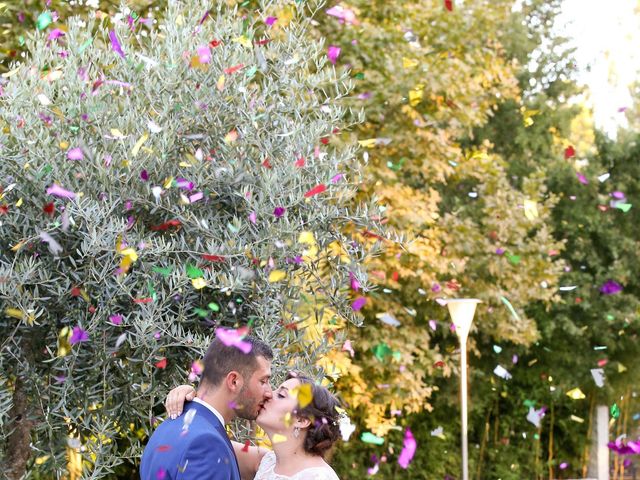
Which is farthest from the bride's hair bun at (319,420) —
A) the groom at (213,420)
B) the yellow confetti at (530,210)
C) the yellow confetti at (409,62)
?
the yellow confetti at (530,210)

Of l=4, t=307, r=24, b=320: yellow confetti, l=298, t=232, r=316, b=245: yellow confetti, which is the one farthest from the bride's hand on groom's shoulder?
l=298, t=232, r=316, b=245: yellow confetti

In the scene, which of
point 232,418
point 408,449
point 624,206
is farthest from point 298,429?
point 624,206

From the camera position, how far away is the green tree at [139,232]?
5.93 m

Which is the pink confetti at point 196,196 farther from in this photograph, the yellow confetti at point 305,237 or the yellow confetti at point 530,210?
the yellow confetti at point 530,210

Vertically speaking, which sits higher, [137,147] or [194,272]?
[137,147]

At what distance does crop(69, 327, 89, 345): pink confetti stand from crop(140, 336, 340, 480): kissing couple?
1330mm

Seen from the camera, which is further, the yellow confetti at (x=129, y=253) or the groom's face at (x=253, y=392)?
the yellow confetti at (x=129, y=253)

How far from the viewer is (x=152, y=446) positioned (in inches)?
165

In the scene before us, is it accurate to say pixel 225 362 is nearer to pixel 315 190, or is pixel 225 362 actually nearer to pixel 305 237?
pixel 305 237

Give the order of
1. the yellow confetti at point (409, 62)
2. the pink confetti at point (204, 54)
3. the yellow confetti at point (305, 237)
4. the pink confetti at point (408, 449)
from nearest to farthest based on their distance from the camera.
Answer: the yellow confetti at point (305, 237), the pink confetti at point (204, 54), the yellow confetti at point (409, 62), the pink confetti at point (408, 449)

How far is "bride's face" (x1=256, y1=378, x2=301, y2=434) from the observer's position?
4.68m

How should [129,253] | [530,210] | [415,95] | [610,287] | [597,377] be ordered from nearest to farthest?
1. [129,253]
2. [597,377]
3. [415,95]
4. [530,210]
5. [610,287]

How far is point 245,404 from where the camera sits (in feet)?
14.5

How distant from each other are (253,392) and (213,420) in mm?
219
